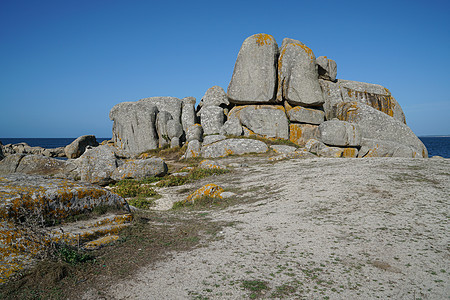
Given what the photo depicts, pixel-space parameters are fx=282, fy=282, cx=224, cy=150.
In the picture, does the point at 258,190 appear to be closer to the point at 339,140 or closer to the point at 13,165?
the point at 339,140

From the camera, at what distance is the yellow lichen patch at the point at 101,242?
618 centimetres

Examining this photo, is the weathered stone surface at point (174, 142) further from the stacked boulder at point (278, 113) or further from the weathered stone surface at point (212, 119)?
the weathered stone surface at point (212, 119)

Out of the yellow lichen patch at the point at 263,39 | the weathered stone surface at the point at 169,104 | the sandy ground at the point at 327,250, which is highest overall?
the yellow lichen patch at the point at 263,39

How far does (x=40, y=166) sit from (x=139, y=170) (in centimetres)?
1106

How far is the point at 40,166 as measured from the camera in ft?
79.9

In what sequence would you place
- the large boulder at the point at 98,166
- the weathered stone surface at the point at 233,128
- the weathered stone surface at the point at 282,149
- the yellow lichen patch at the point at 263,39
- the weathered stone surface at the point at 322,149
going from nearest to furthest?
1. the large boulder at the point at 98,166
2. the weathered stone surface at the point at 322,149
3. the weathered stone surface at the point at 282,149
4. the weathered stone surface at the point at 233,128
5. the yellow lichen patch at the point at 263,39

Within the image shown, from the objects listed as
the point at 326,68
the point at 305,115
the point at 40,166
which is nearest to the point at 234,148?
the point at 305,115

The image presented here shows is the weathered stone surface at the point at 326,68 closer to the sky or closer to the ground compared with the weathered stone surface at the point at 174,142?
closer to the sky

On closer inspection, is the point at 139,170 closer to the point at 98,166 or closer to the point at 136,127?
the point at 98,166

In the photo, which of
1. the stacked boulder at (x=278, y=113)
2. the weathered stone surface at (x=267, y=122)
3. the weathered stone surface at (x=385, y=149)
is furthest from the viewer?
the weathered stone surface at (x=267, y=122)

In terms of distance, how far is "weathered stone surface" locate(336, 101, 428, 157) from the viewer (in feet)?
94.0

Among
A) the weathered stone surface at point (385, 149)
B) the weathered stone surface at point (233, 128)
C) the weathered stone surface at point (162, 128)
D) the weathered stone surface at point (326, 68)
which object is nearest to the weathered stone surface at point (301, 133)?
the weathered stone surface at point (385, 149)

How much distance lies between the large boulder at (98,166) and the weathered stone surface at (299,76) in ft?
64.8

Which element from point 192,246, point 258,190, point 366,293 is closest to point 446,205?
point 366,293
